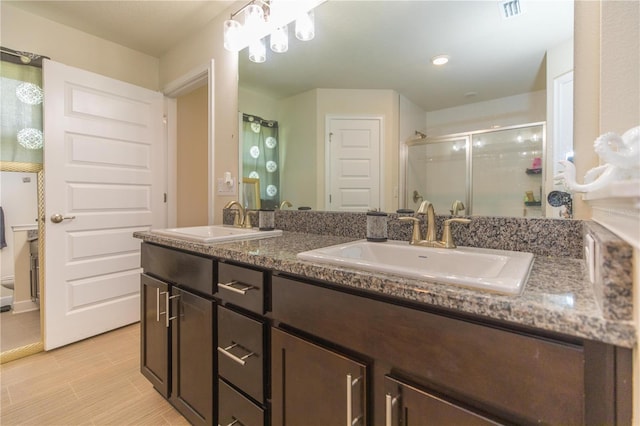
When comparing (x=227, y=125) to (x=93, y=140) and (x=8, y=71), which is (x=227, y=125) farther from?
(x=8, y=71)

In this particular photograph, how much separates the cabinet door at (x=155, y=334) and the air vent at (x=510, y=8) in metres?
1.74

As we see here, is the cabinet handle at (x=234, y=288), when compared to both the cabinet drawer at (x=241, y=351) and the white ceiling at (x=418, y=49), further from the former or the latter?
the white ceiling at (x=418, y=49)

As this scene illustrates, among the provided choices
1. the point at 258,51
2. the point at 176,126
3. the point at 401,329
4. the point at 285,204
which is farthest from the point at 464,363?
the point at 176,126

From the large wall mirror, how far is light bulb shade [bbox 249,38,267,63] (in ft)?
0.10

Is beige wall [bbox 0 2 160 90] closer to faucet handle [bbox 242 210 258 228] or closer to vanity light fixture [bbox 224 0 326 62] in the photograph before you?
vanity light fixture [bbox 224 0 326 62]

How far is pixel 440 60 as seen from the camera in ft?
3.75

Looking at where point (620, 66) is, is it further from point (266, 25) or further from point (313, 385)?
point (266, 25)

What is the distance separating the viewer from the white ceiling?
0.97 meters

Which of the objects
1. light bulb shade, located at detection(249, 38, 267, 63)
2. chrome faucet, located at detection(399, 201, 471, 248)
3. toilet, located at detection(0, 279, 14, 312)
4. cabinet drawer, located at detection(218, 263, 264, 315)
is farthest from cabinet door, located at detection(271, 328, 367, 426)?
toilet, located at detection(0, 279, 14, 312)

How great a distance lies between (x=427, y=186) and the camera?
117 cm

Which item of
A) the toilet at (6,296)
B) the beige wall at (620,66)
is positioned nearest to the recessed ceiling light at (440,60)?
the beige wall at (620,66)

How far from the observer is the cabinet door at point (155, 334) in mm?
1317

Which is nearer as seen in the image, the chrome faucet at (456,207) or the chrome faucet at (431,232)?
the chrome faucet at (431,232)

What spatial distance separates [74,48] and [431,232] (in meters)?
2.90
